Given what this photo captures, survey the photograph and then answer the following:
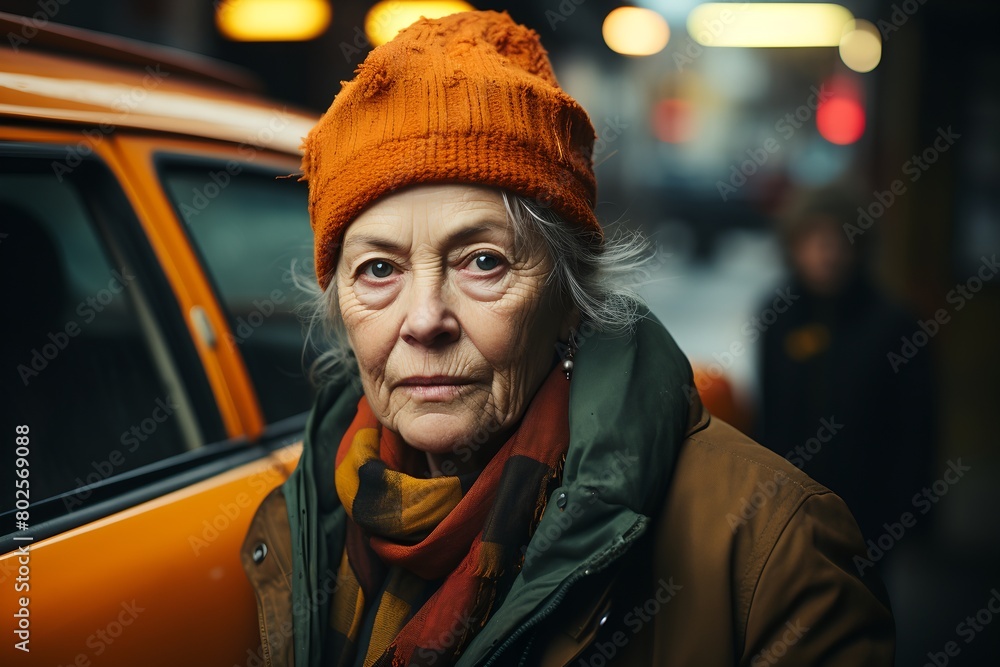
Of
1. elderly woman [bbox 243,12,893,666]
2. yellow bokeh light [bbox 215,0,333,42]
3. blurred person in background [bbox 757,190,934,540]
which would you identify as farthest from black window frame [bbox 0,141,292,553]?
yellow bokeh light [bbox 215,0,333,42]

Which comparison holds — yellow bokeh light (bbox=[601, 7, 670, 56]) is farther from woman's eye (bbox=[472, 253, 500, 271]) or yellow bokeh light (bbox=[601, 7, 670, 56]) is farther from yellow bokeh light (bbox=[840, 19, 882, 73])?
woman's eye (bbox=[472, 253, 500, 271])

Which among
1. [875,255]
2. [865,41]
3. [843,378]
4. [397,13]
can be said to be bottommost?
[875,255]

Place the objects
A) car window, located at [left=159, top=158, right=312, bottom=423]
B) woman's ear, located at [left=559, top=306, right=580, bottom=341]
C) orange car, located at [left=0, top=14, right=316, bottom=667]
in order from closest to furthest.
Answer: orange car, located at [left=0, top=14, right=316, bottom=667] < woman's ear, located at [left=559, top=306, right=580, bottom=341] < car window, located at [left=159, top=158, right=312, bottom=423]

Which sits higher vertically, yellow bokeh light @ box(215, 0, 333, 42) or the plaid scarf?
yellow bokeh light @ box(215, 0, 333, 42)

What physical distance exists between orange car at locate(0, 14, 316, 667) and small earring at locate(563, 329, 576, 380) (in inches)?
32.7

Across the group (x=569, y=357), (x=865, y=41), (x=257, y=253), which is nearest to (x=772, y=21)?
(x=865, y=41)

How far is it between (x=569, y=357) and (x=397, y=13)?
449cm

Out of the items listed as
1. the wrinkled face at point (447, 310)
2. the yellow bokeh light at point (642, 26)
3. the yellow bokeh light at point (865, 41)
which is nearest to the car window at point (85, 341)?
the wrinkled face at point (447, 310)

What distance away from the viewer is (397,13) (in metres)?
5.49

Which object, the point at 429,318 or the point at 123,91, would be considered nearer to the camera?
the point at 429,318

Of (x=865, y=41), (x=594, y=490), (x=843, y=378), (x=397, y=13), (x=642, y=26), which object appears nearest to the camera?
(x=594, y=490)

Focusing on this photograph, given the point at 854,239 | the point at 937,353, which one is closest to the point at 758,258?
the point at 937,353

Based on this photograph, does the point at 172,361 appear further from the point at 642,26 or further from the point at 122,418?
the point at 642,26

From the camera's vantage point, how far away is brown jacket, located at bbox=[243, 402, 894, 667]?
1.32m
